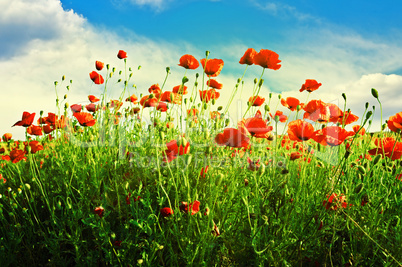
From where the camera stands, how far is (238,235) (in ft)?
5.80

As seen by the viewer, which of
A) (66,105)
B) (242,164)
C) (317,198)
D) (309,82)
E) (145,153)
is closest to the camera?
(317,198)

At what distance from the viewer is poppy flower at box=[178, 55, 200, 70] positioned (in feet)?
7.75

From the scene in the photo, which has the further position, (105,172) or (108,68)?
(108,68)

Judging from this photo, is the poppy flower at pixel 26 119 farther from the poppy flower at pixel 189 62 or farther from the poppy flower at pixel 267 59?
the poppy flower at pixel 267 59

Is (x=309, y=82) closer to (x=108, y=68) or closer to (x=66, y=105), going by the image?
(x=108, y=68)

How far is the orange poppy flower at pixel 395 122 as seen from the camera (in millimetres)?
1946

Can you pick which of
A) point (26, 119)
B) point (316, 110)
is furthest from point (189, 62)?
point (26, 119)

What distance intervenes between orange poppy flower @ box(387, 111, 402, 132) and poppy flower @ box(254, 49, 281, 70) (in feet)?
2.57

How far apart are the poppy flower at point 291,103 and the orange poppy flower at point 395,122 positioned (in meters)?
0.80

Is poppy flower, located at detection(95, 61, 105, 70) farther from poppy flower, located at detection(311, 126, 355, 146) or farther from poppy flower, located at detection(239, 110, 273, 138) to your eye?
poppy flower, located at detection(311, 126, 355, 146)

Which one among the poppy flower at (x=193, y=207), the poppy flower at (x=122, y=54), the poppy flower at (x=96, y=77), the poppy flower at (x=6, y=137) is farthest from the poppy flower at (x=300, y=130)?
the poppy flower at (x=6, y=137)

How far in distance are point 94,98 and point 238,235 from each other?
2323 mm

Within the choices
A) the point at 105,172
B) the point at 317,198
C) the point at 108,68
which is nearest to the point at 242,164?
the point at 317,198

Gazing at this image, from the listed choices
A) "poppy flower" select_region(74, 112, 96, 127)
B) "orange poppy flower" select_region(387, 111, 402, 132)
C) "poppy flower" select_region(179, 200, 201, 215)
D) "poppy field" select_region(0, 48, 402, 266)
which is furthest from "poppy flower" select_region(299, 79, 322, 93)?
"poppy flower" select_region(74, 112, 96, 127)
